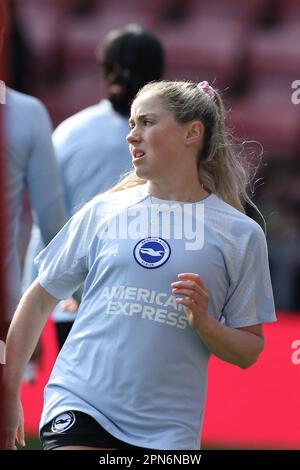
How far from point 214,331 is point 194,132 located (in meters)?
0.52

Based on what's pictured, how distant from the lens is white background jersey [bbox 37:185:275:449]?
2.78m

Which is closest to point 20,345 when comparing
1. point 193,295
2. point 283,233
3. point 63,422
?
point 63,422

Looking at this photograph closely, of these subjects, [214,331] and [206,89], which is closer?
[214,331]

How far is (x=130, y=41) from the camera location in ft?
14.1

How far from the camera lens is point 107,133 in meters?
4.22

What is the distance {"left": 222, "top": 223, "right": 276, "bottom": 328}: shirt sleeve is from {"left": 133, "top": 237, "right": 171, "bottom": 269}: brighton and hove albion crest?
161 mm

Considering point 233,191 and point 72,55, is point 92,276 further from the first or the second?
point 72,55

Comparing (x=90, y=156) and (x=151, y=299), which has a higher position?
(x=151, y=299)

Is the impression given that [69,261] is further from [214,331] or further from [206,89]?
[206,89]

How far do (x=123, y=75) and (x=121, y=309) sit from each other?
1636mm

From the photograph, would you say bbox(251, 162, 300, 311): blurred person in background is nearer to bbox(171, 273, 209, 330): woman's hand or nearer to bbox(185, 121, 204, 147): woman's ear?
bbox(185, 121, 204, 147): woman's ear

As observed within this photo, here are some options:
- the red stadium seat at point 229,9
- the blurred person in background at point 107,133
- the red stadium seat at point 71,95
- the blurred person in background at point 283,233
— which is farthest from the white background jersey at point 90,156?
the red stadium seat at point 229,9

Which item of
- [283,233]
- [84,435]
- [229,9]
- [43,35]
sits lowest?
[283,233]

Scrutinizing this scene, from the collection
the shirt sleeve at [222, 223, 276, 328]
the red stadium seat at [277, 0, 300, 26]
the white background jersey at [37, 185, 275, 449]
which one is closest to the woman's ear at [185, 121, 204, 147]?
the white background jersey at [37, 185, 275, 449]
